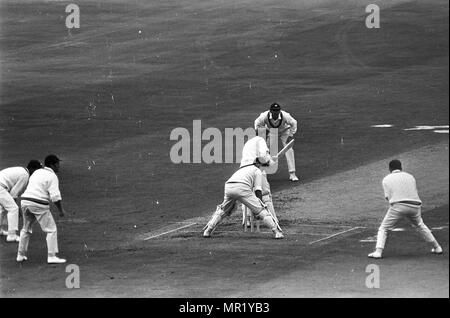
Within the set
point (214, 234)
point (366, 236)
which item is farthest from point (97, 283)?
point (366, 236)

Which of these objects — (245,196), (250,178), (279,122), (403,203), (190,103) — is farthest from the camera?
(190,103)

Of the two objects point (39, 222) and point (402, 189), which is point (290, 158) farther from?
point (39, 222)

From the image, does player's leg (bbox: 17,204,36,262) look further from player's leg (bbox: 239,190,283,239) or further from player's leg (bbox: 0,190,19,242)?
player's leg (bbox: 239,190,283,239)

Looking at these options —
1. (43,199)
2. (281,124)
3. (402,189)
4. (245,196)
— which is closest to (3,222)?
(43,199)

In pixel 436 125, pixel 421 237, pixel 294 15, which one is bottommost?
pixel 421 237

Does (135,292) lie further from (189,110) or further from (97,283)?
(189,110)
